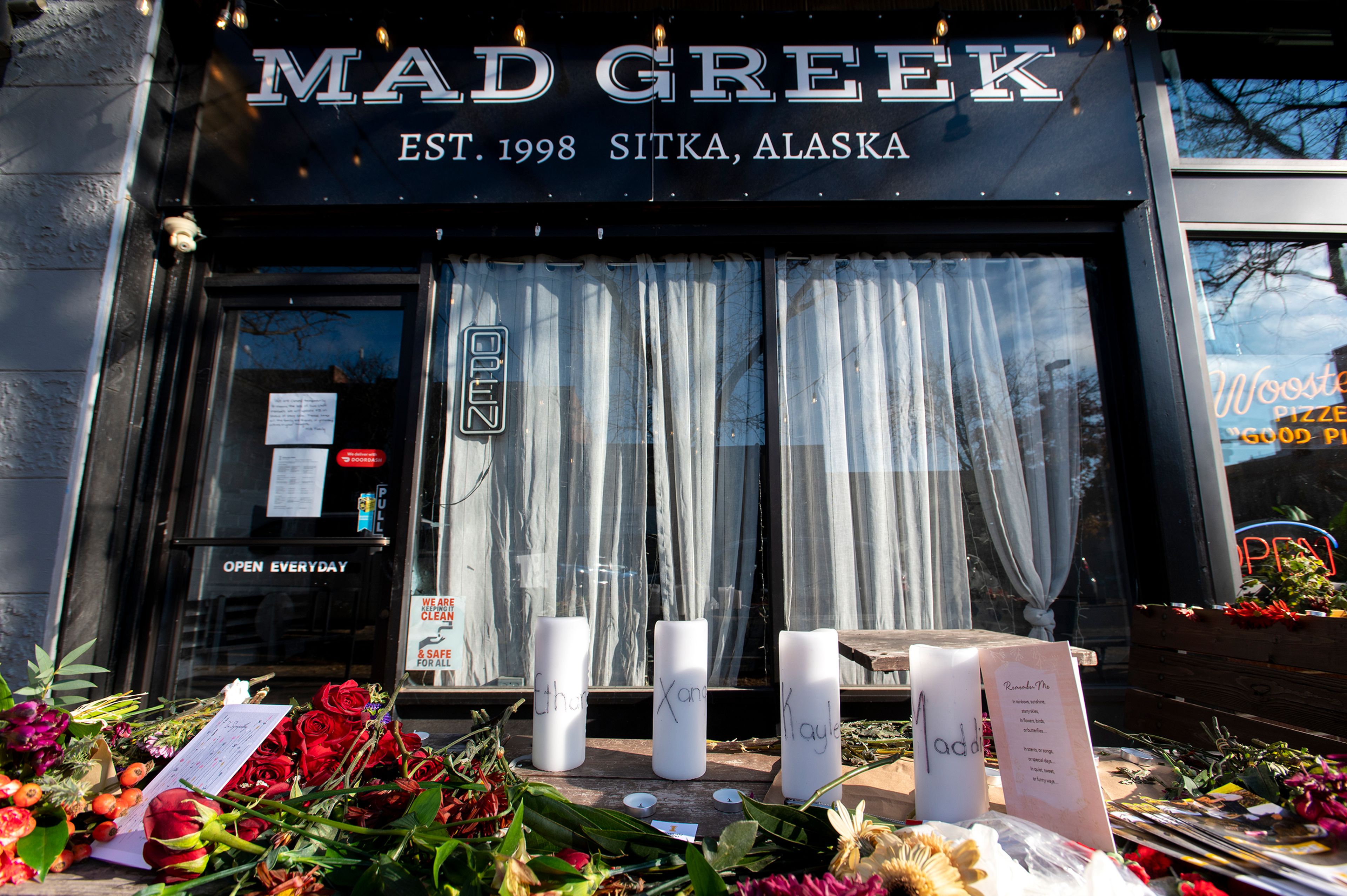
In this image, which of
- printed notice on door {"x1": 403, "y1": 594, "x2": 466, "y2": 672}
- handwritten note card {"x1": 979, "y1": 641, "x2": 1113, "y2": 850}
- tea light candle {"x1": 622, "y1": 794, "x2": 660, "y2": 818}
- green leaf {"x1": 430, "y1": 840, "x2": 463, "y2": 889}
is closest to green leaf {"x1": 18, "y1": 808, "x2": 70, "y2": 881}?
green leaf {"x1": 430, "y1": 840, "x2": 463, "y2": 889}

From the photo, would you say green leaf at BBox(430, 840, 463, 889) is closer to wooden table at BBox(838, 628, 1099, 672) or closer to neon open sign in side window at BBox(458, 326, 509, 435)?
wooden table at BBox(838, 628, 1099, 672)

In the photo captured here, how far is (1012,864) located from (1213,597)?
2.16 meters

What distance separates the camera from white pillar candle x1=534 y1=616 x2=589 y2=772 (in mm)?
1097

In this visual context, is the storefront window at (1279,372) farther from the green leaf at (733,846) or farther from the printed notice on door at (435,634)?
the printed notice on door at (435,634)

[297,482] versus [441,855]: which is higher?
[297,482]

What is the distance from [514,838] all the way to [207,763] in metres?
0.57

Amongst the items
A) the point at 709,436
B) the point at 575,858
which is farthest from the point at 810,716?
the point at 709,436

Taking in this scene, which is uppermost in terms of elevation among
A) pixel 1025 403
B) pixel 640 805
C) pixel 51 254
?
pixel 51 254

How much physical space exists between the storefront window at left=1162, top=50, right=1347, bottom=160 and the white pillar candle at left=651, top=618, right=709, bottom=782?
299 cm

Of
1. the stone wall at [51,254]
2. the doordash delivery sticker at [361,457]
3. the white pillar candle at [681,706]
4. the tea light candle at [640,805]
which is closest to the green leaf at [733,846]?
the tea light candle at [640,805]

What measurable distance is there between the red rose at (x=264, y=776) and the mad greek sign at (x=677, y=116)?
2.08 meters

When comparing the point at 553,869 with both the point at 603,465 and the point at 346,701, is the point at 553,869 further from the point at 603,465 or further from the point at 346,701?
the point at 603,465

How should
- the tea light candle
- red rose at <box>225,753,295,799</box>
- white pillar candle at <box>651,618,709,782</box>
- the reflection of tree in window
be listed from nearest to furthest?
red rose at <box>225,753,295,799</box>, the tea light candle, white pillar candle at <box>651,618,709,782</box>, the reflection of tree in window

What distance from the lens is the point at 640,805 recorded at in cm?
92
